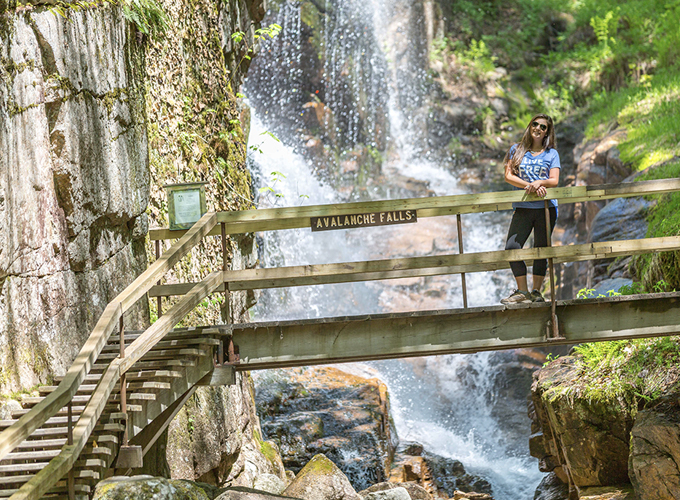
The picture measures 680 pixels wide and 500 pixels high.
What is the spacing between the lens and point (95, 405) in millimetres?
4473

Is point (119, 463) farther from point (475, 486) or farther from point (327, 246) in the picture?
point (327, 246)

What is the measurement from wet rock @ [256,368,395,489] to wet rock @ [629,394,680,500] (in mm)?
4424

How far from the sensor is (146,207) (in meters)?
7.81

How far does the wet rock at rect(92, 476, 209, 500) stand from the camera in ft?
13.7

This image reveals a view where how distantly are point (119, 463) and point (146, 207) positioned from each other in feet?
11.6

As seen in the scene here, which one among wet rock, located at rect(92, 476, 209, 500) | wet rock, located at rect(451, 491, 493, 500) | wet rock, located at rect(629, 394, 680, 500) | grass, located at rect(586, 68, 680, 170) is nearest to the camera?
wet rock, located at rect(92, 476, 209, 500)

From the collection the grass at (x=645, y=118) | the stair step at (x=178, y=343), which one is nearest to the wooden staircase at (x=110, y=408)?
the stair step at (x=178, y=343)

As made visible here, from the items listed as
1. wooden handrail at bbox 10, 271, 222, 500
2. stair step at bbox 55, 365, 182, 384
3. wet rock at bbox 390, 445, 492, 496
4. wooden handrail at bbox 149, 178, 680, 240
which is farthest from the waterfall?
stair step at bbox 55, 365, 182, 384

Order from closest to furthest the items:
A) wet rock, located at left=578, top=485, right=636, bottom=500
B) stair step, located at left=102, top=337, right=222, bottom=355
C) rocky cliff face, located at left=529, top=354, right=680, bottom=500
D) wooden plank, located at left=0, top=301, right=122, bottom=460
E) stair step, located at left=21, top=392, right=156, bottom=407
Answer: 1. wooden plank, located at left=0, top=301, right=122, bottom=460
2. stair step, located at left=21, top=392, right=156, bottom=407
3. stair step, located at left=102, top=337, right=222, bottom=355
4. rocky cliff face, located at left=529, top=354, right=680, bottom=500
5. wet rock, located at left=578, top=485, right=636, bottom=500

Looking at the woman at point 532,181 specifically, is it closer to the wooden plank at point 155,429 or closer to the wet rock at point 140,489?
the wooden plank at point 155,429

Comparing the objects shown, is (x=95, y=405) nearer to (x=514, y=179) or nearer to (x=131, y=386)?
(x=131, y=386)

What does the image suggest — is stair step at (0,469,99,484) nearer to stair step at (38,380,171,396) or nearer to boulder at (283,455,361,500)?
stair step at (38,380,171,396)

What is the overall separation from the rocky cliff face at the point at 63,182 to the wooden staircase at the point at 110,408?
0.48m

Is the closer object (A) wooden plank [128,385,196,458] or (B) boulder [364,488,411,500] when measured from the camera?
(A) wooden plank [128,385,196,458]
